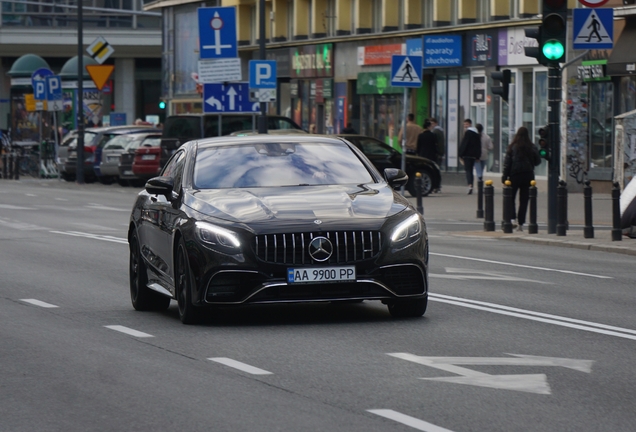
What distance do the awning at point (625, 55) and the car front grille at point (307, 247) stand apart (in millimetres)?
24764

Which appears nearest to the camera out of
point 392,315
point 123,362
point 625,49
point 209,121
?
point 123,362

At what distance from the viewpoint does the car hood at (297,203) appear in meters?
11.1

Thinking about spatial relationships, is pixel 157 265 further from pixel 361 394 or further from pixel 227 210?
pixel 361 394

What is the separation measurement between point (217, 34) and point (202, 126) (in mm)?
7285

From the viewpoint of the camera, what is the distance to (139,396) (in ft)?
26.7

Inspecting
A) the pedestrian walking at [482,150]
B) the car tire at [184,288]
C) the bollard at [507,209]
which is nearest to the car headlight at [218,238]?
the car tire at [184,288]

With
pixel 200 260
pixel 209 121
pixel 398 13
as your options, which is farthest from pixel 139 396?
pixel 398 13

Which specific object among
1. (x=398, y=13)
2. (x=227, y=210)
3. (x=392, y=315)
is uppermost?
(x=398, y=13)

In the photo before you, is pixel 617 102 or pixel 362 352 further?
pixel 617 102

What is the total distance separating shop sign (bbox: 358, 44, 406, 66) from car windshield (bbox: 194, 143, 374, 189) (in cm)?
3520

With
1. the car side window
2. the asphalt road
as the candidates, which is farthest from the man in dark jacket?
the asphalt road

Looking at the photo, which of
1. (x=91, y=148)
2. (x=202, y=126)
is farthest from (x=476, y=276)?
(x=91, y=148)

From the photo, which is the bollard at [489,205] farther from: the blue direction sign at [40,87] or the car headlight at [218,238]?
the blue direction sign at [40,87]

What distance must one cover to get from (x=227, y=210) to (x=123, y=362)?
206cm
